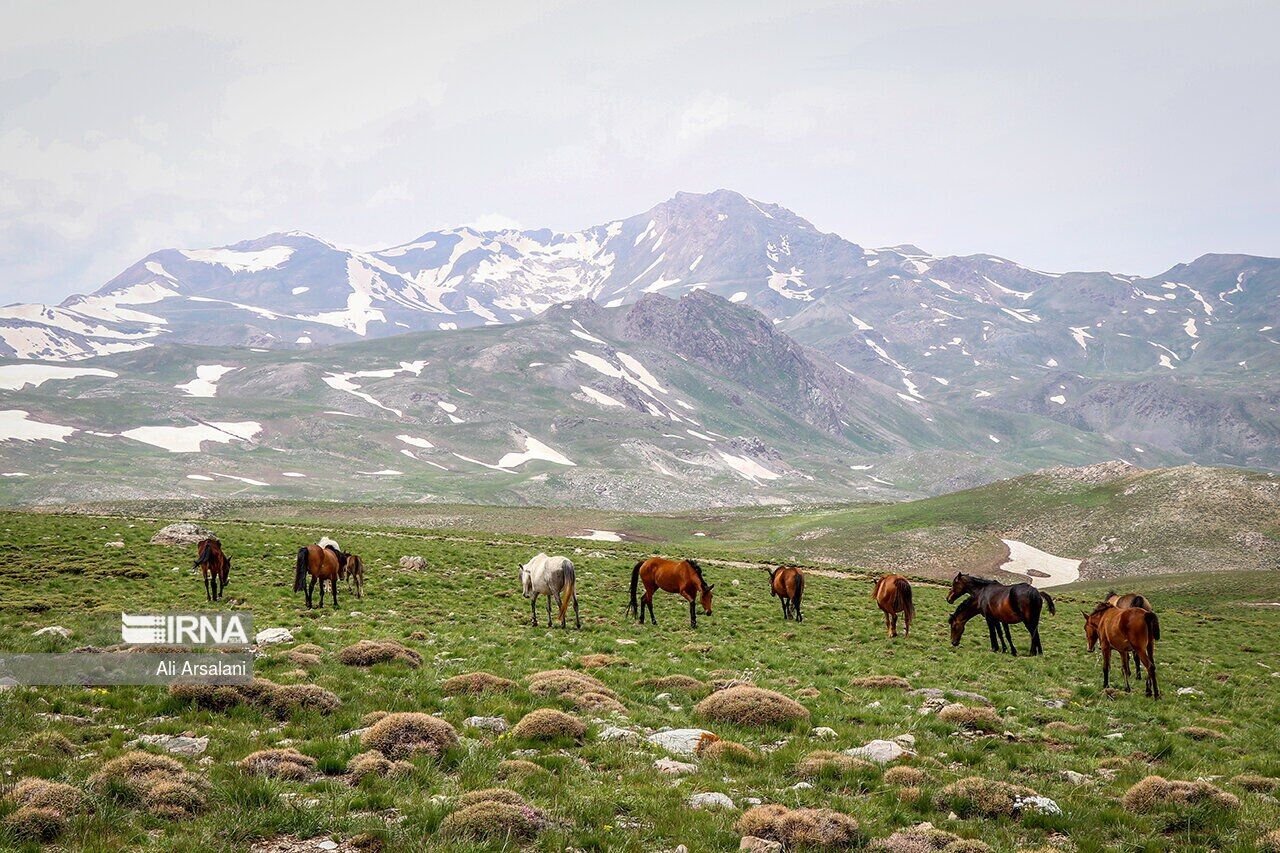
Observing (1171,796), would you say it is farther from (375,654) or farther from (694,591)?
(694,591)

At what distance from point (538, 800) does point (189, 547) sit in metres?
46.1

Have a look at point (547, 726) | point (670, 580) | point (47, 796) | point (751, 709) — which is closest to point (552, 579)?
point (670, 580)

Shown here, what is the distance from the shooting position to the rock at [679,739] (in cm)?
1442

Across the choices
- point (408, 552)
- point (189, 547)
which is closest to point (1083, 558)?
point (408, 552)

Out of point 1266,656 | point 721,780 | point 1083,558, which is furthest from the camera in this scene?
point 1083,558

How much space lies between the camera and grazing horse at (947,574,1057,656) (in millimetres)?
28234

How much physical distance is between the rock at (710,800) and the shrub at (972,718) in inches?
322

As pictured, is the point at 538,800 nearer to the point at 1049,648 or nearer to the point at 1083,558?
the point at 1049,648

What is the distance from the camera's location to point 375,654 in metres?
20.2

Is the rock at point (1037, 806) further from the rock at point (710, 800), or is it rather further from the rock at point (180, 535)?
the rock at point (180, 535)

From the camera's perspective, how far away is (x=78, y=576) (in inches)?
1427

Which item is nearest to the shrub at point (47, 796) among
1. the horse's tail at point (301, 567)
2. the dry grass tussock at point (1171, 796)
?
the dry grass tussock at point (1171, 796)

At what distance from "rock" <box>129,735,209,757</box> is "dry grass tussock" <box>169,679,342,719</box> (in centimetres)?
171

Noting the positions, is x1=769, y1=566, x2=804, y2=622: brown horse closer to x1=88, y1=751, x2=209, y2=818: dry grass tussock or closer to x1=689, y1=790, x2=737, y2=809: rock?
x1=689, y1=790, x2=737, y2=809: rock
